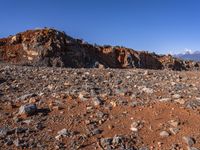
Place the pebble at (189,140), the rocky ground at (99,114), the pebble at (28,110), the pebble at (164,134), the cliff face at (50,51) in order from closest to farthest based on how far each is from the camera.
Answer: the pebble at (189,140)
the rocky ground at (99,114)
the pebble at (164,134)
the pebble at (28,110)
the cliff face at (50,51)

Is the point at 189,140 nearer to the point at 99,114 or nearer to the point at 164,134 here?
the point at 164,134

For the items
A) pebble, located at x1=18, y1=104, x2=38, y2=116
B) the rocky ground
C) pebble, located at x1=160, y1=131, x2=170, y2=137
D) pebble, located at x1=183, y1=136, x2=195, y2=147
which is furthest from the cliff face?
pebble, located at x1=183, y1=136, x2=195, y2=147

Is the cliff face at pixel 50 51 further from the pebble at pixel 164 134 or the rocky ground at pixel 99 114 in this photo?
the pebble at pixel 164 134

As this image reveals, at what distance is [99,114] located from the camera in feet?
39.6

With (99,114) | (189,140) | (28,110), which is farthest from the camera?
(28,110)

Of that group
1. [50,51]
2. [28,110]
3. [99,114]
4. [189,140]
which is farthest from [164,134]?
[50,51]

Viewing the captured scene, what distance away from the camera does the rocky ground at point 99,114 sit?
10375 mm

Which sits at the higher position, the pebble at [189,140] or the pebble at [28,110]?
the pebble at [28,110]

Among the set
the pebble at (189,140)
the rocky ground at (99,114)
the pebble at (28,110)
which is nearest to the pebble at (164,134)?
the rocky ground at (99,114)

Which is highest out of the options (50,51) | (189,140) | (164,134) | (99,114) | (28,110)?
(50,51)

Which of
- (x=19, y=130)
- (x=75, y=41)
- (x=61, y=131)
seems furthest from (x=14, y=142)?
(x=75, y=41)

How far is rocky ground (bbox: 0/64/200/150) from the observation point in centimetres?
1038

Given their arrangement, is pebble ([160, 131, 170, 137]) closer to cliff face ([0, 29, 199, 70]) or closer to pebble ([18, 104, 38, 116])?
pebble ([18, 104, 38, 116])

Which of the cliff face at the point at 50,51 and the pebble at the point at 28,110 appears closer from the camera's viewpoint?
the pebble at the point at 28,110
